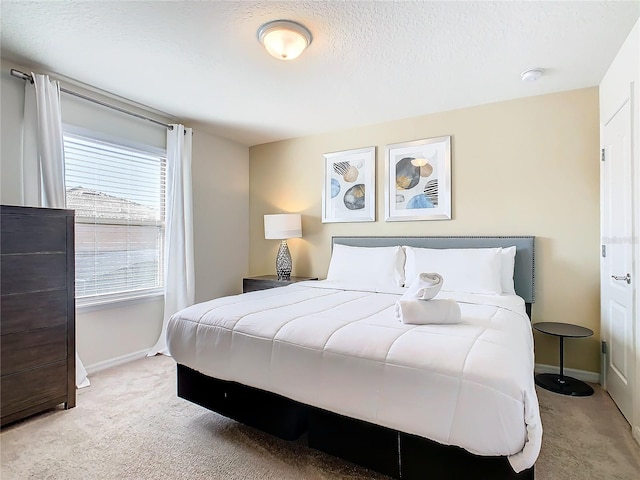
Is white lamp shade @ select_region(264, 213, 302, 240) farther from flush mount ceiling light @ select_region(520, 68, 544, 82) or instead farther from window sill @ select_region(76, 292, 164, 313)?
flush mount ceiling light @ select_region(520, 68, 544, 82)

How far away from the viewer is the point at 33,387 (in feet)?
7.18

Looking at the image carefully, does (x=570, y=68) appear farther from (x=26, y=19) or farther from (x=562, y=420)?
(x=26, y=19)

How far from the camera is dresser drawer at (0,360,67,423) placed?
81.4 inches

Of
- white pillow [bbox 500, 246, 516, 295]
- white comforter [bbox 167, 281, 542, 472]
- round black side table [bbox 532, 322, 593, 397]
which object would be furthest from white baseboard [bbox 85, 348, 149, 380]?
round black side table [bbox 532, 322, 593, 397]

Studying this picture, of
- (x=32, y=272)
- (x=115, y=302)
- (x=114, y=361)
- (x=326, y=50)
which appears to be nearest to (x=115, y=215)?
(x=115, y=302)

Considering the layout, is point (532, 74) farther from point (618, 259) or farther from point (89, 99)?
point (89, 99)

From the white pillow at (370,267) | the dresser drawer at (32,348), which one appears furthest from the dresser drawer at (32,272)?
the white pillow at (370,267)

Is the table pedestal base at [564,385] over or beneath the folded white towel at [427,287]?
Answer: beneath

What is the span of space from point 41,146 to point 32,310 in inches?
49.2

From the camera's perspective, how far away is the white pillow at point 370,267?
10.8ft

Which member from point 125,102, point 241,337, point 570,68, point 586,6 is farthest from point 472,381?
point 125,102

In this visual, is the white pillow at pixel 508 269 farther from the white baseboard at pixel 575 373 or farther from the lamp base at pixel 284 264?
the lamp base at pixel 284 264

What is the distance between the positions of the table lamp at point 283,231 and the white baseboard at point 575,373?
2712 millimetres

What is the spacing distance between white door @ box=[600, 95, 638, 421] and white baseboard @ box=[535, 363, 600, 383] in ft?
0.66
